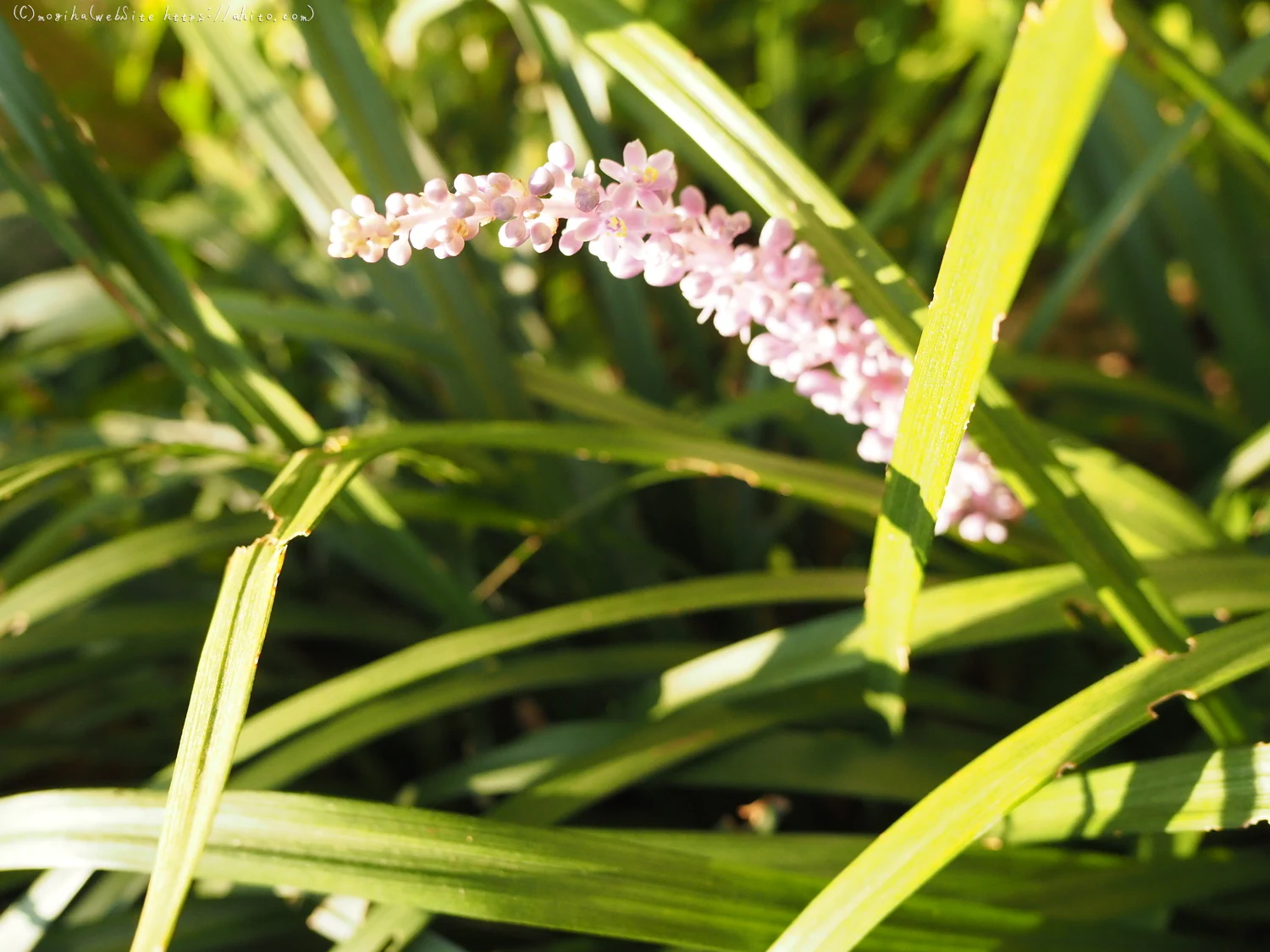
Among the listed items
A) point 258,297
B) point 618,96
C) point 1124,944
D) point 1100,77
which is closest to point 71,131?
point 258,297

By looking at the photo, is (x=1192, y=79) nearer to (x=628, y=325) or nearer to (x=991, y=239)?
(x=991, y=239)

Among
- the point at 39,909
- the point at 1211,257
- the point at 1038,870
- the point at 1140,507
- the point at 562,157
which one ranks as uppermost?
the point at 1211,257

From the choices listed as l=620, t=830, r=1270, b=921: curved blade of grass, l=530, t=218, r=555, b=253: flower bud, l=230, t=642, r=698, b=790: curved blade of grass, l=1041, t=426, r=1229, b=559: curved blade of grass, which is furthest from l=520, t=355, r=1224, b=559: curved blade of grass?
l=530, t=218, r=555, b=253: flower bud

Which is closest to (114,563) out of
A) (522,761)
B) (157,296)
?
(157,296)

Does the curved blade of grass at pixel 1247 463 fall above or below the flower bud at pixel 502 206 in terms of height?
above

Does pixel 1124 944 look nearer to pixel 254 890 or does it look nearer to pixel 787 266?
pixel 787 266

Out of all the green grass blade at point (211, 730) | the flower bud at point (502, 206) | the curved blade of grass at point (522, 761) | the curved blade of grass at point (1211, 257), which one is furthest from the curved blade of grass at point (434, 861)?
the curved blade of grass at point (1211, 257)

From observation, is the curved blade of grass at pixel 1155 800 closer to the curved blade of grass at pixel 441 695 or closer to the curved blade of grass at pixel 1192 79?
the curved blade of grass at pixel 441 695
